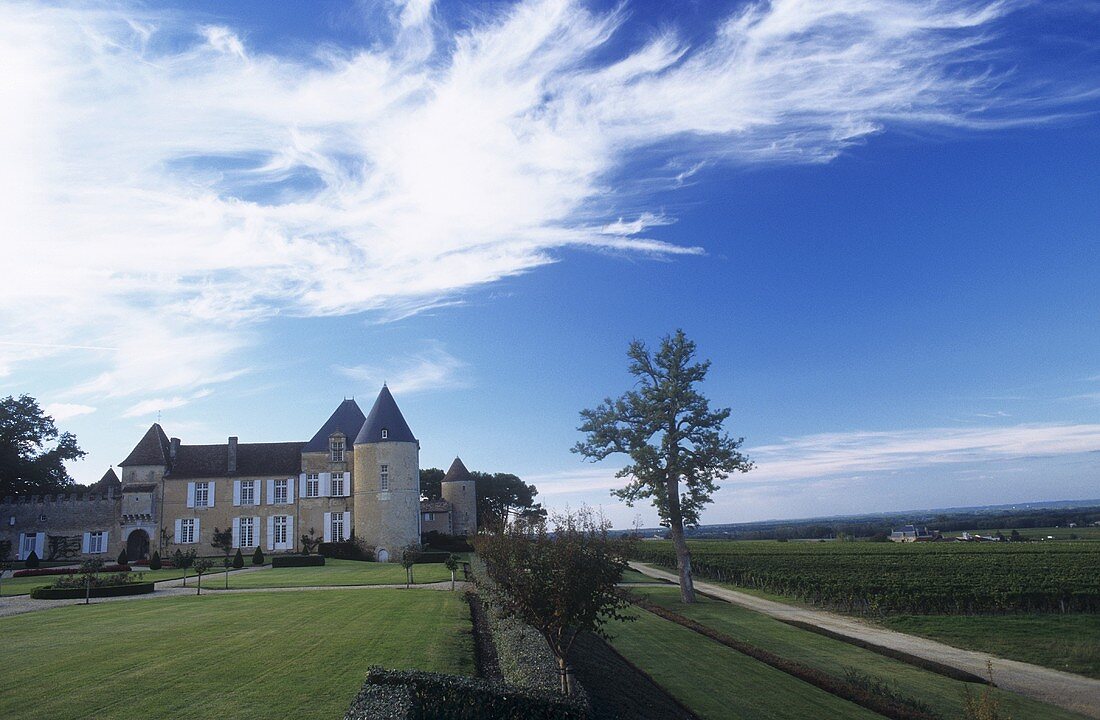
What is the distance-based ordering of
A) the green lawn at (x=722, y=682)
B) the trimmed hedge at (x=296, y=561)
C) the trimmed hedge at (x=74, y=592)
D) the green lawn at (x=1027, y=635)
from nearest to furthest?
the green lawn at (x=722, y=682)
the green lawn at (x=1027, y=635)
the trimmed hedge at (x=74, y=592)
the trimmed hedge at (x=296, y=561)

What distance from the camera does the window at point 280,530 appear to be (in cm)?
4716

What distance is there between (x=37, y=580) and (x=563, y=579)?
32.4m

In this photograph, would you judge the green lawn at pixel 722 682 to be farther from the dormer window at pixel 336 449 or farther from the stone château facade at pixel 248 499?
the dormer window at pixel 336 449

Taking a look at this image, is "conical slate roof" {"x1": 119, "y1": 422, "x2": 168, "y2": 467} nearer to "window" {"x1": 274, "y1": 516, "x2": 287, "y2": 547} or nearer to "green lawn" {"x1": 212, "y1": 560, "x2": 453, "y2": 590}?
"window" {"x1": 274, "y1": 516, "x2": 287, "y2": 547}

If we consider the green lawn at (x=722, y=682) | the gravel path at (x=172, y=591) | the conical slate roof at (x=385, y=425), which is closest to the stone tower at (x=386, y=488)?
the conical slate roof at (x=385, y=425)

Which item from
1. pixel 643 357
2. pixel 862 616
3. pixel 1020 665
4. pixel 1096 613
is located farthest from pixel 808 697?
pixel 1096 613

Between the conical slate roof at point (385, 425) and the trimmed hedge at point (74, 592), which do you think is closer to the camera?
the trimmed hedge at point (74, 592)

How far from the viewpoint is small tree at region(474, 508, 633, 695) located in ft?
37.7

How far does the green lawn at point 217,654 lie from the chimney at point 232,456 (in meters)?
26.4

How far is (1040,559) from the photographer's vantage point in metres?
47.5

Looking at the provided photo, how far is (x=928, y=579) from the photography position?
3553cm

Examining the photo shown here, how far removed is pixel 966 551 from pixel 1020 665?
143 feet

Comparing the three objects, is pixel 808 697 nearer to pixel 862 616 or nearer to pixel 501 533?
pixel 501 533

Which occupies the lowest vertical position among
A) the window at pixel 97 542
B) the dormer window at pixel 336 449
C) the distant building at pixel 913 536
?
the distant building at pixel 913 536
